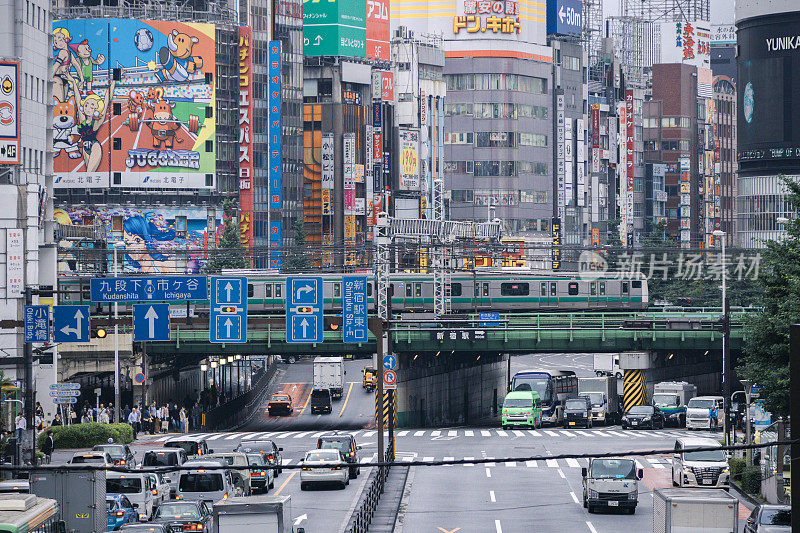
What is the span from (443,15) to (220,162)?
137ft

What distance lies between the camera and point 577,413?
3130 inches

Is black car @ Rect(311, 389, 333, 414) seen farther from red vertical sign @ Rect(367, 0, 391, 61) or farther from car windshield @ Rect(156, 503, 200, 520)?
red vertical sign @ Rect(367, 0, 391, 61)

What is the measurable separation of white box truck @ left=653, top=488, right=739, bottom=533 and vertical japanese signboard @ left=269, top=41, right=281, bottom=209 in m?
118

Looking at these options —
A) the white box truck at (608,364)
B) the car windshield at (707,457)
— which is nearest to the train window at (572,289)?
the white box truck at (608,364)

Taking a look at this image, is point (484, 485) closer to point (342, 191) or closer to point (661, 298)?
point (661, 298)

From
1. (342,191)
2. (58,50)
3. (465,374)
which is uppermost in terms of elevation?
(58,50)

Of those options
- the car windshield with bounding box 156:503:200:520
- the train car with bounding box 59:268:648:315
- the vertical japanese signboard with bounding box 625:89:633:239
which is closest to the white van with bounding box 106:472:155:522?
the car windshield with bounding box 156:503:200:520

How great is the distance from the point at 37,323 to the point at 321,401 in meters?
47.5

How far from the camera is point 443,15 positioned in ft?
586

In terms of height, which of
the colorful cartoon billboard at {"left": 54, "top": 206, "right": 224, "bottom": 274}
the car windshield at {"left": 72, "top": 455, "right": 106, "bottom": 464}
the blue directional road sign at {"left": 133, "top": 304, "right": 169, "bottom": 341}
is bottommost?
the car windshield at {"left": 72, "top": 455, "right": 106, "bottom": 464}

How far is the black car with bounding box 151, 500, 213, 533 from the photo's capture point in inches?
1475

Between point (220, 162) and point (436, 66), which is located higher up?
point (436, 66)

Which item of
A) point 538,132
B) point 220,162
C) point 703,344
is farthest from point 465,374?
point 538,132

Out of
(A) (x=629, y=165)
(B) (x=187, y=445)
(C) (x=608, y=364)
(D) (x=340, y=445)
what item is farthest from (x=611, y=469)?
(A) (x=629, y=165)
